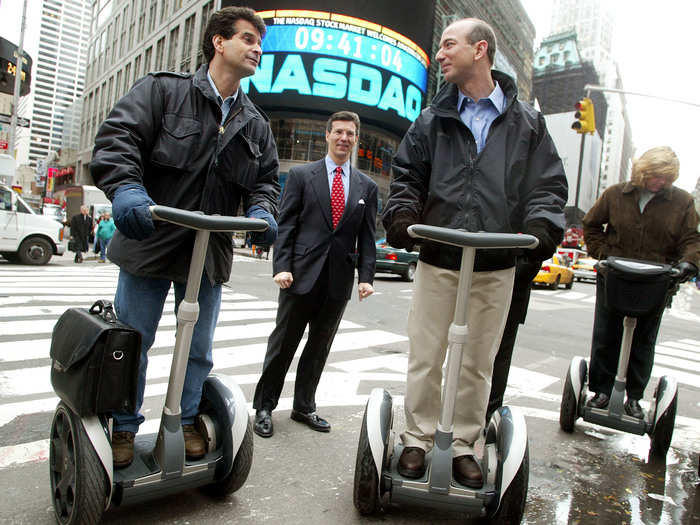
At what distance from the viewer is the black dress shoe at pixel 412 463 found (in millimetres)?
2240

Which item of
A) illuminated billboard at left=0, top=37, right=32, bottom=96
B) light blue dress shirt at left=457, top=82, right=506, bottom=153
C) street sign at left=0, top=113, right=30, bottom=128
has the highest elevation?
illuminated billboard at left=0, top=37, right=32, bottom=96

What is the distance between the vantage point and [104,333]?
1.90 meters

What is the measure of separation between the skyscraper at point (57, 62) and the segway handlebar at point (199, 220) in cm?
6056

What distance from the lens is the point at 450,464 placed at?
2.13 meters

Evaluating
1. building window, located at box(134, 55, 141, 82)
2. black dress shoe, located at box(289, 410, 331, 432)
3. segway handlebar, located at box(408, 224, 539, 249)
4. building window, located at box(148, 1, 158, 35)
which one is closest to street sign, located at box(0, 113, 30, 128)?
black dress shoe, located at box(289, 410, 331, 432)

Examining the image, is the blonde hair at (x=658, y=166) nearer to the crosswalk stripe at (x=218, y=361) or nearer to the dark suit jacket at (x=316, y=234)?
the dark suit jacket at (x=316, y=234)

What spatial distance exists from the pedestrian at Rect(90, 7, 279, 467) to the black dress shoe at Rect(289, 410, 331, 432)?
47.0 inches

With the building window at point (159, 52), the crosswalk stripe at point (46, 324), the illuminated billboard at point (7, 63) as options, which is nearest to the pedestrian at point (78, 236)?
the illuminated billboard at point (7, 63)

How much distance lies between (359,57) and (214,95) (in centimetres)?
3264

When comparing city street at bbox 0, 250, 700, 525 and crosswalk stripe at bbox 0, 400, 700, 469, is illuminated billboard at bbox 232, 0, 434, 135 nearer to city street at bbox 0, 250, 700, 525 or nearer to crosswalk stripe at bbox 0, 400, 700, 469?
city street at bbox 0, 250, 700, 525

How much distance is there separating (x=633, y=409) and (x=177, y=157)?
10.2 ft

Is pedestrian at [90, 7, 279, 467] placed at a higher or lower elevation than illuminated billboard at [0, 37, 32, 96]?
lower

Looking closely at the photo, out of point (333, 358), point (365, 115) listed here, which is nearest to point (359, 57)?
point (365, 115)

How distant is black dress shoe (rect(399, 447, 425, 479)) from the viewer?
7.35 ft
